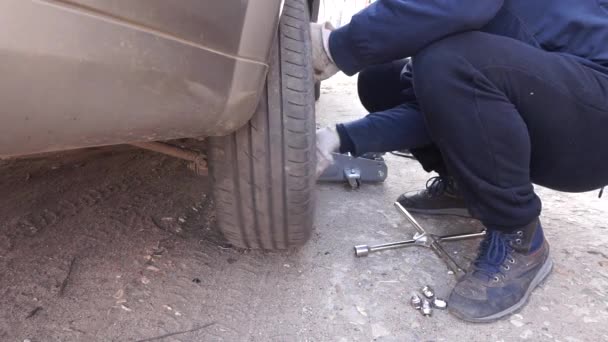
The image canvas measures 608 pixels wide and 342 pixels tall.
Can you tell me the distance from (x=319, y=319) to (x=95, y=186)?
1094mm

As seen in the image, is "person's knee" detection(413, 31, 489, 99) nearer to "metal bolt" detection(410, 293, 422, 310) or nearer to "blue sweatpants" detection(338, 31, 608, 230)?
"blue sweatpants" detection(338, 31, 608, 230)

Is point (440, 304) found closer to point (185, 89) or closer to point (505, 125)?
point (505, 125)

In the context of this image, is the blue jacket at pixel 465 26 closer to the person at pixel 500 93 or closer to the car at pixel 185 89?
the person at pixel 500 93

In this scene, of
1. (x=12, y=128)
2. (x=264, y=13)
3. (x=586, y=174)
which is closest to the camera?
(x=12, y=128)

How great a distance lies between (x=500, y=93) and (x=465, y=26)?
187mm

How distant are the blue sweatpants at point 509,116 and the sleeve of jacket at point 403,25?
1.6 inches

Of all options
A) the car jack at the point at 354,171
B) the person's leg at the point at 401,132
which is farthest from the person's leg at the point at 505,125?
the car jack at the point at 354,171

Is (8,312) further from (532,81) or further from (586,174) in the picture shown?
(586,174)

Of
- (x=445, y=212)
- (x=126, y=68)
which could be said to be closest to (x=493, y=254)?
(x=445, y=212)

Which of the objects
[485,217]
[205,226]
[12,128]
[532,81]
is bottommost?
[205,226]

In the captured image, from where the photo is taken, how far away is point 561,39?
135cm

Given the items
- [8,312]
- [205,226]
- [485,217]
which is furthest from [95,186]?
[485,217]

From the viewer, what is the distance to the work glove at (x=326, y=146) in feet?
5.06

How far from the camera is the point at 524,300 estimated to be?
146 cm
